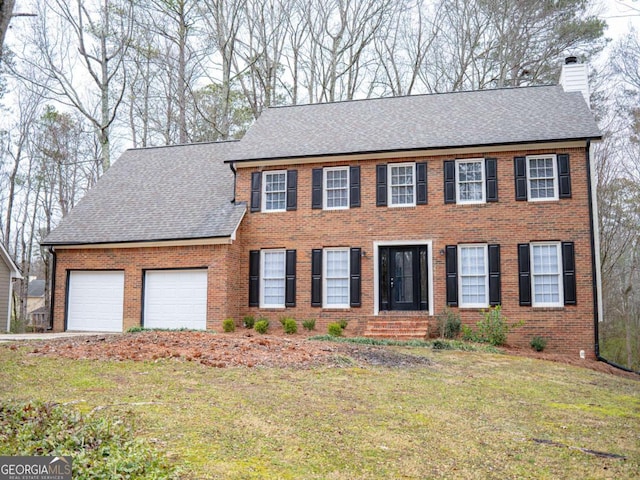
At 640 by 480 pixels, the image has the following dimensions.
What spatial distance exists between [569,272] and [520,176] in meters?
2.81

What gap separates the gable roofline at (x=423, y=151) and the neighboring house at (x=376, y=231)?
0.05 m

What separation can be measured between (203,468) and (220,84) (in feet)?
87.0

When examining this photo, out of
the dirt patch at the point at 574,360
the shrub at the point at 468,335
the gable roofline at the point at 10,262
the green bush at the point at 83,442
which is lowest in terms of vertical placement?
the dirt patch at the point at 574,360

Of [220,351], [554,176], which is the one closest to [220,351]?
[220,351]

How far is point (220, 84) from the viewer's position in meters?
29.2

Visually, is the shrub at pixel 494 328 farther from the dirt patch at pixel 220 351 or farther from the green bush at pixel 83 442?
the green bush at pixel 83 442

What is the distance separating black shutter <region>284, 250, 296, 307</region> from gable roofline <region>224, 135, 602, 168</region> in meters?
2.76

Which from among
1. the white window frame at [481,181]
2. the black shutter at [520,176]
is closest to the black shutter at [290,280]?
the white window frame at [481,181]

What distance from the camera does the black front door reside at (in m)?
16.5

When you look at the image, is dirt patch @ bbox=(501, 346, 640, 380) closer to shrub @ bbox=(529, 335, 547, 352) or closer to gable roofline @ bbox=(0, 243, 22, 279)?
shrub @ bbox=(529, 335, 547, 352)

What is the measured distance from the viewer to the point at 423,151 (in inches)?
653

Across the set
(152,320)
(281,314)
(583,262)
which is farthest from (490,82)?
(152,320)

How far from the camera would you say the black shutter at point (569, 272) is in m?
15.2

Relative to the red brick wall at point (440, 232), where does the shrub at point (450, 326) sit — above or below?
below
